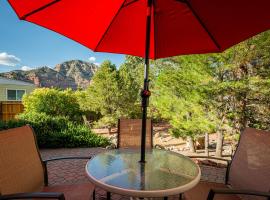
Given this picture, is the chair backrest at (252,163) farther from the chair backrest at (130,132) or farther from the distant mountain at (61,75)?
the distant mountain at (61,75)

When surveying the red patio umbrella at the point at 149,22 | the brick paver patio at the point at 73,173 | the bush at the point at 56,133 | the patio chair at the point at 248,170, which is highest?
the red patio umbrella at the point at 149,22

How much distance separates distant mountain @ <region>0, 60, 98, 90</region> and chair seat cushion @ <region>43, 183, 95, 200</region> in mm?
38445

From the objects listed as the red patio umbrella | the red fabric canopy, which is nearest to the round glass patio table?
the red patio umbrella

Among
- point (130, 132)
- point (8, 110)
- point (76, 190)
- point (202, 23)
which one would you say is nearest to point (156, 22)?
point (202, 23)

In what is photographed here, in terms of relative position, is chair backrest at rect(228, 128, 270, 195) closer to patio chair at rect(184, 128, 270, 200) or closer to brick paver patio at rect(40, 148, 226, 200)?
patio chair at rect(184, 128, 270, 200)

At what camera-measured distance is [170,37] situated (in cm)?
259

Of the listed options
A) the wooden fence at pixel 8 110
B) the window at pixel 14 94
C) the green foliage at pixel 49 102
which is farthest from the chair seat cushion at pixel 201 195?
the window at pixel 14 94

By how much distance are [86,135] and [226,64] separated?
4503 mm

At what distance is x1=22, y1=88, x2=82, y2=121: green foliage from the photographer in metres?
10.4

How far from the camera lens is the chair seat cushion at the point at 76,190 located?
2.09 m

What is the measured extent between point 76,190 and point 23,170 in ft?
1.72

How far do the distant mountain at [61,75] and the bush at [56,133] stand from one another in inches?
1310

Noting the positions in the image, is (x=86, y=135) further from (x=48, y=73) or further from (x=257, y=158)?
(x=48, y=73)

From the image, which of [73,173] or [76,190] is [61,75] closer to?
[73,173]
